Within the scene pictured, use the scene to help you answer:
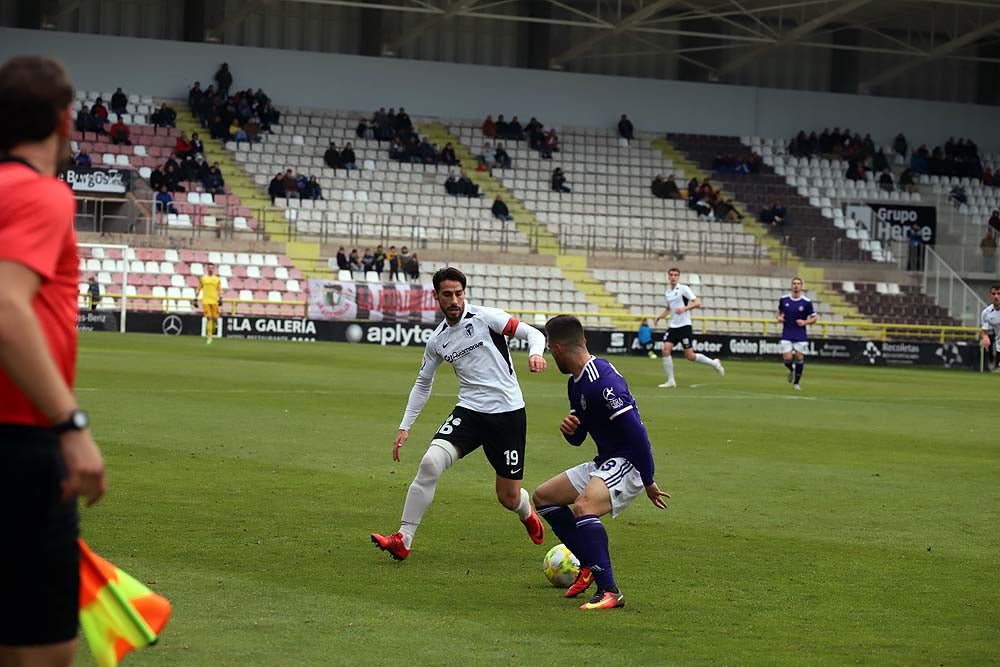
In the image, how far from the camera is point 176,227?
145ft

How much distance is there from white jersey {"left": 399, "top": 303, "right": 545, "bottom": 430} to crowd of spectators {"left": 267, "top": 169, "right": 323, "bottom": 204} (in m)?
38.3

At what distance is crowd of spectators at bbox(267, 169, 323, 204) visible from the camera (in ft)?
155

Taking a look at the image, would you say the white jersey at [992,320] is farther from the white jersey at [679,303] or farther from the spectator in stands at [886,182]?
the spectator in stands at [886,182]

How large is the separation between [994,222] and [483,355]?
49.8 meters

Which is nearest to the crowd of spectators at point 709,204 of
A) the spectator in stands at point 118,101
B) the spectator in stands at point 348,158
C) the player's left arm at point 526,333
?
the spectator in stands at point 348,158

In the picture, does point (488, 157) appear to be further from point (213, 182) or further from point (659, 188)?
point (213, 182)

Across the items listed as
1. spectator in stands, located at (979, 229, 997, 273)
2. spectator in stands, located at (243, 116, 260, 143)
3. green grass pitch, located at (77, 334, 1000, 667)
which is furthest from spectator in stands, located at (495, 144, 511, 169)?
green grass pitch, located at (77, 334, 1000, 667)

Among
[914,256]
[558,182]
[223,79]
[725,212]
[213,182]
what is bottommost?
[914,256]

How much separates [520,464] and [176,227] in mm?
36539

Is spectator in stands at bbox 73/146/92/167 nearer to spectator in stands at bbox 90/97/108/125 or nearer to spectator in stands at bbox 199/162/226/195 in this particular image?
spectator in stands at bbox 90/97/108/125

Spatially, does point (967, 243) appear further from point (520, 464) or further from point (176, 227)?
point (520, 464)

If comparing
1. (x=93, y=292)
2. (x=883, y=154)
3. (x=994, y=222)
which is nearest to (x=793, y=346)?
(x=93, y=292)

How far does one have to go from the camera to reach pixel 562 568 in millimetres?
8391

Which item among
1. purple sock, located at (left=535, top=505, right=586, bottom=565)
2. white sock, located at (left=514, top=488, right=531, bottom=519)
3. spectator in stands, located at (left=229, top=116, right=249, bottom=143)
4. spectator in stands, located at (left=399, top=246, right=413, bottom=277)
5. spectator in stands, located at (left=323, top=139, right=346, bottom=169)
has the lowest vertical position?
white sock, located at (left=514, top=488, right=531, bottom=519)
